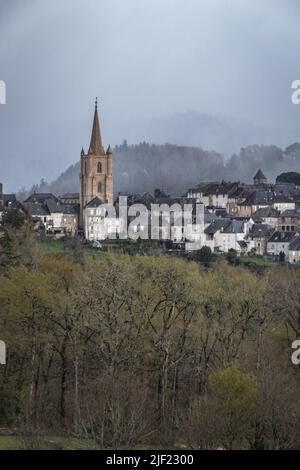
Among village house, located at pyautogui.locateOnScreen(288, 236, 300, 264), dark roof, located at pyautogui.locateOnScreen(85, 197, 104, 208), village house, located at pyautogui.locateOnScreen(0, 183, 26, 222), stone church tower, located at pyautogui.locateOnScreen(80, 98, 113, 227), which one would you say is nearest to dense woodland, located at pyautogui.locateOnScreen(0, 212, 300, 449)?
village house, located at pyautogui.locateOnScreen(288, 236, 300, 264)

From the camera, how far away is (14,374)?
2353 cm

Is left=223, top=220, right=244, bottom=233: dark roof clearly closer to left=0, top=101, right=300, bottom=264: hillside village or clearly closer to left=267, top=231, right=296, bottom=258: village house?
left=0, top=101, right=300, bottom=264: hillside village

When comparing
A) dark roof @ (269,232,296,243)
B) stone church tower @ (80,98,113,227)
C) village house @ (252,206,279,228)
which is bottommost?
dark roof @ (269,232,296,243)

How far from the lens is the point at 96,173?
6725 centimetres

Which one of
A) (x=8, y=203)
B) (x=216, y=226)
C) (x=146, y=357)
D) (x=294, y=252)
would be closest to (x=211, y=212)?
(x=216, y=226)

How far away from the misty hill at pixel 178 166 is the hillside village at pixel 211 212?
33.1 metres

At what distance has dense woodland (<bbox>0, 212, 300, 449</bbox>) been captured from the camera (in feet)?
55.7

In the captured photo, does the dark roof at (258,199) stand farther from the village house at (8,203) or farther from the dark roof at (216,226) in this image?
the village house at (8,203)

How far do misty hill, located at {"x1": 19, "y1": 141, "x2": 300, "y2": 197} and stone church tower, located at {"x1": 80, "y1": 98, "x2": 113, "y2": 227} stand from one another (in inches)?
1364

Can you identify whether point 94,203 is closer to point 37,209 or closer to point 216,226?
point 37,209

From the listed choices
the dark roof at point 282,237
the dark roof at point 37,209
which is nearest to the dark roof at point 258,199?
the dark roof at point 282,237

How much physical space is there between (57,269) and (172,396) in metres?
9.38
